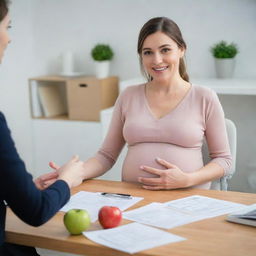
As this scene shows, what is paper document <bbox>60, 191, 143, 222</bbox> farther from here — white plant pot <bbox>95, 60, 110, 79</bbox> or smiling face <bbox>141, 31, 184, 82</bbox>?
white plant pot <bbox>95, 60, 110, 79</bbox>

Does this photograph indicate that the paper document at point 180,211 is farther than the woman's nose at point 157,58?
No

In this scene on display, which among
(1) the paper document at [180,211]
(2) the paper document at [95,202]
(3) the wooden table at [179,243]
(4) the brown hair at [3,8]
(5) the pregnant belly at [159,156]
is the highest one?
(4) the brown hair at [3,8]

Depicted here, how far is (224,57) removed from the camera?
362 cm

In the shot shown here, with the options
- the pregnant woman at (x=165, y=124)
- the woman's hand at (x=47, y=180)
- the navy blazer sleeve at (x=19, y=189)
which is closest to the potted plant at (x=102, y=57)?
the pregnant woman at (x=165, y=124)

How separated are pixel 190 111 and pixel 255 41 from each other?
1.70 m

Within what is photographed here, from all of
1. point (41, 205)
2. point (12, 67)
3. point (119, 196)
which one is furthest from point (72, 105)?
point (41, 205)

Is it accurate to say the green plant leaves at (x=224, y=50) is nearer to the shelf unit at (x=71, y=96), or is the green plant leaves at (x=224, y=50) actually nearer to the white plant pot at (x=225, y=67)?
the white plant pot at (x=225, y=67)

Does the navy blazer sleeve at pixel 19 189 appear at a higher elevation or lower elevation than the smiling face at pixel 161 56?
lower

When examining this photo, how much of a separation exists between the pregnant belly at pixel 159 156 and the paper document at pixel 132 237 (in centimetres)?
57

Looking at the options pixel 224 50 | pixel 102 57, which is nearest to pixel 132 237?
pixel 224 50

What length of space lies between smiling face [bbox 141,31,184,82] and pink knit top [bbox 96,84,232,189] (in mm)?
131

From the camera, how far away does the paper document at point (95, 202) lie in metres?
1.74

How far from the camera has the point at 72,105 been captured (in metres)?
4.16

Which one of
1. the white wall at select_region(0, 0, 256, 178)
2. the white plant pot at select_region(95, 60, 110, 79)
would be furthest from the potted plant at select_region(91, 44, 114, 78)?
the white wall at select_region(0, 0, 256, 178)
